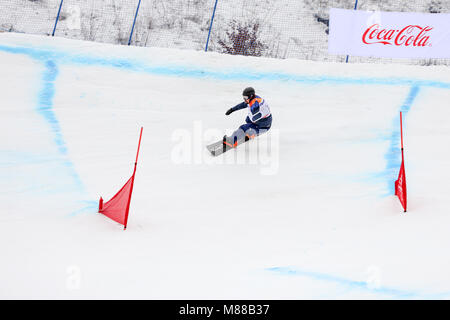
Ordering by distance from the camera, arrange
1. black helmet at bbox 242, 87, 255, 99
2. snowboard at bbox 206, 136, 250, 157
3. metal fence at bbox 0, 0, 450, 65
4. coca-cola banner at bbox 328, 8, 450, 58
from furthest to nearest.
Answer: metal fence at bbox 0, 0, 450, 65 → coca-cola banner at bbox 328, 8, 450, 58 → snowboard at bbox 206, 136, 250, 157 → black helmet at bbox 242, 87, 255, 99

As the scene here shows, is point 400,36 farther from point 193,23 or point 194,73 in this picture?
point 193,23

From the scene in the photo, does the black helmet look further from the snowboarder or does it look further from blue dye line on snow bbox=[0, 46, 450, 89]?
blue dye line on snow bbox=[0, 46, 450, 89]

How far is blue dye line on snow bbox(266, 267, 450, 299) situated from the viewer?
458 cm

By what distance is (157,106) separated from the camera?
30.4ft

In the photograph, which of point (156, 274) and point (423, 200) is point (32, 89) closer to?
point (156, 274)

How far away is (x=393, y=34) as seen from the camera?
1030cm

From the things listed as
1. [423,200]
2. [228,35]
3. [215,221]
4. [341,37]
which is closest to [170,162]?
[215,221]

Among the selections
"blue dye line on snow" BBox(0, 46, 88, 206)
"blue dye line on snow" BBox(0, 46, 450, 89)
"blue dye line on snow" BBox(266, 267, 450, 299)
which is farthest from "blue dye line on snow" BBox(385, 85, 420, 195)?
"blue dye line on snow" BBox(0, 46, 88, 206)

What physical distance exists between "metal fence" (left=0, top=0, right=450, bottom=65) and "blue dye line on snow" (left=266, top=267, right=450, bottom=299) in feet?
29.5

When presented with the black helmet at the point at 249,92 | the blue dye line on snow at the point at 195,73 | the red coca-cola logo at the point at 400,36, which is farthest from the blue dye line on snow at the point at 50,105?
the red coca-cola logo at the point at 400,36

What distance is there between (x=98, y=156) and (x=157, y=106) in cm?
197

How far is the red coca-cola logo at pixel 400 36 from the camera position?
10242 millimetres

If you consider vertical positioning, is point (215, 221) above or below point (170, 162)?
below

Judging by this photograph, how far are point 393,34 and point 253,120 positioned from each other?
4.74 metres
